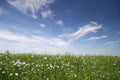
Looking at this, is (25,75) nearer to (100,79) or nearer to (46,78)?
(46,78)

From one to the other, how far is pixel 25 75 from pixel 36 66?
1.32 metres

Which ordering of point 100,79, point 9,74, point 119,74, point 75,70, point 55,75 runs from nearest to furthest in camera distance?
point 9,74 → point 55,75 → point 100,79 → point 75,70 → point 119,74

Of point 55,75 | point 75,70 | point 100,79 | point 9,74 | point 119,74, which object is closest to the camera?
point 9,74

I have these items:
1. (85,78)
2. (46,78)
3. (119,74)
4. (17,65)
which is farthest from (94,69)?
(17,65)

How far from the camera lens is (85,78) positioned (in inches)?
352

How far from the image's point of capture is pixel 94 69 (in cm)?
1119

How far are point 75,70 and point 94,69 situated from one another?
162cm

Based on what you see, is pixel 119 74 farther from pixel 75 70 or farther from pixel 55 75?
pixel 55 75

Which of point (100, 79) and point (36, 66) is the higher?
point (36, 66)

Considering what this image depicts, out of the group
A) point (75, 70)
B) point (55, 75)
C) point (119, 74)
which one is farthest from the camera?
point (119, 74)

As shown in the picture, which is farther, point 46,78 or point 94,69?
point 94,69

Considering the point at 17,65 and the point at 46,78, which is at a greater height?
the point at 17,65

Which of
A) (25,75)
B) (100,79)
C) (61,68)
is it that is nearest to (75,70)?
(61,68)

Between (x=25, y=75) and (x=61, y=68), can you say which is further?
(x=61, y=68)
